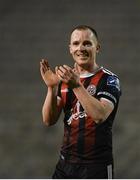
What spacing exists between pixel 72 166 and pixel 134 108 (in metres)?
2.45

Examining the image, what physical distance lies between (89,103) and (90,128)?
0.70 ft

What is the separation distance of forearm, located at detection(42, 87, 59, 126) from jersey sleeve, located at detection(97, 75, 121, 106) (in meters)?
0.23

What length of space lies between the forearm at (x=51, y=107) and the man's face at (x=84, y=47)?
0.63 feet

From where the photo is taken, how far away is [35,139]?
4.92m

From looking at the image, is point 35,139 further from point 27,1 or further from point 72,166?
point 72,166

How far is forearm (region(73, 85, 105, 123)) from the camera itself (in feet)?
7.59

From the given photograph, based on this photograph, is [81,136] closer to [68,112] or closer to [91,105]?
[68,112]

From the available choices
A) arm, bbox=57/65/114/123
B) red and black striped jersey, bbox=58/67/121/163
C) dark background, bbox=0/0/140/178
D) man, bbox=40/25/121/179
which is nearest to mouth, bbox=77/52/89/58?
man, bbox=40/25/121/179

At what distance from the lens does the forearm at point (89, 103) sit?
231 cm

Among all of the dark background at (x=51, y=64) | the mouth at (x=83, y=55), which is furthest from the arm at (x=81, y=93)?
the dark background at (x=51, y=64)

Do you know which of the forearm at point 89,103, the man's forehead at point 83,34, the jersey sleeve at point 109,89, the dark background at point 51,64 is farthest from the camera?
the dark background at point 51,64

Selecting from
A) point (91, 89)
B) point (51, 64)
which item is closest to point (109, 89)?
point (91, 89)

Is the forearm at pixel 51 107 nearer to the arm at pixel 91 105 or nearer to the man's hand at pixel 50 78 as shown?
the man's hand at pixel 50 78

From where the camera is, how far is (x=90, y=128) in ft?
8.18
